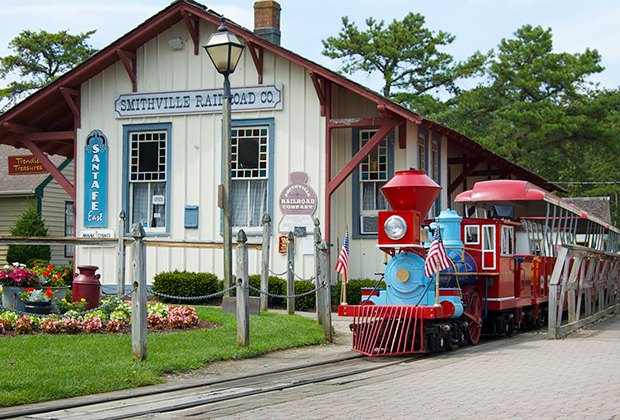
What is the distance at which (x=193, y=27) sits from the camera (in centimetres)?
2247

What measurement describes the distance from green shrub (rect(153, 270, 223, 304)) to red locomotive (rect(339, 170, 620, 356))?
6.01 meters

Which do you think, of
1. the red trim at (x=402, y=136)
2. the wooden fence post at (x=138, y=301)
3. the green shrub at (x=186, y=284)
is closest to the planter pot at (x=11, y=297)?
the wooden fence post at (x=138, y=301)

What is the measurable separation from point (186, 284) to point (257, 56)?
5.50 metres

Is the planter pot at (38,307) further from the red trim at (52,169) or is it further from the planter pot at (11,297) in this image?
the red trim at (52,169)

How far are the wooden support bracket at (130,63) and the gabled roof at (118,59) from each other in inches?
4.3

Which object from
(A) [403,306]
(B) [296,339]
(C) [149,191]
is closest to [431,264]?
(A) [403,306]

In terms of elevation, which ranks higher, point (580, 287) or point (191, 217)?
point (191, 217)

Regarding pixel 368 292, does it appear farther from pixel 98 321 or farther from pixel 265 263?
pixel 98 321

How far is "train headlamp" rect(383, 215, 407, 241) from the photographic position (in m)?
14.2

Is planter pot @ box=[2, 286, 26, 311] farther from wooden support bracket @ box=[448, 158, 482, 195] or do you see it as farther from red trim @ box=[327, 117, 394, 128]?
wooden support bracket @ box=[448, 158, 482, 195]

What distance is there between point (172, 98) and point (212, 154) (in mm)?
1791

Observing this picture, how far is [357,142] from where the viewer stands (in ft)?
71.8

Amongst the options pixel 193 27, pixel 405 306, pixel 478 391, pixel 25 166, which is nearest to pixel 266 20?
pixel 193 27

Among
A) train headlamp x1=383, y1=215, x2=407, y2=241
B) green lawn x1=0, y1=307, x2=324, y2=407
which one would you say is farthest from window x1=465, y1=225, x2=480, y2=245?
green lawn x1=0, y1=307, x2=324, y2=407
